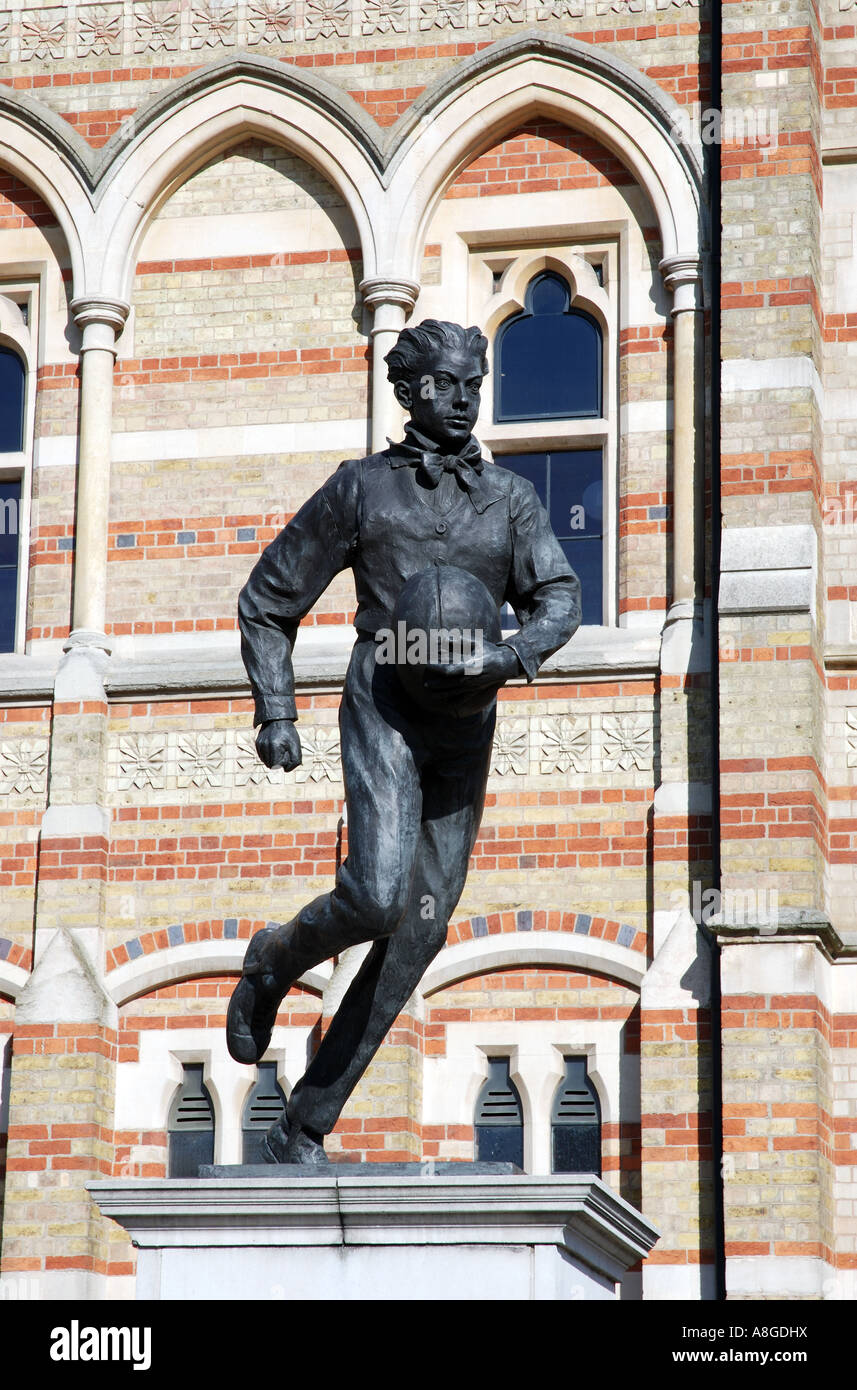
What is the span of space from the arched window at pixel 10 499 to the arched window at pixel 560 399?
2752 mm

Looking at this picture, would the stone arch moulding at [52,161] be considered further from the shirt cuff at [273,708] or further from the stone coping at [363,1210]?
the stone coping at [363,1210]

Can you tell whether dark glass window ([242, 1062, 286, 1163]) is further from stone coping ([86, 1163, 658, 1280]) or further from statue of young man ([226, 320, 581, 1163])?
stone coping ([86, 1163, 658, 1280])

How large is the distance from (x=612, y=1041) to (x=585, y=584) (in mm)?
2482

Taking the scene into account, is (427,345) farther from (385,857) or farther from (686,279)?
(686,279)

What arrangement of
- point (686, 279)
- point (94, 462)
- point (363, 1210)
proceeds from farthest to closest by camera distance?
point (94, 462), point (686, 279), point (363, 1210)

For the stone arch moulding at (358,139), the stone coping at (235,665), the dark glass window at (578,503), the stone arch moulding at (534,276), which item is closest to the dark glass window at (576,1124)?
the stone coping at (235,665)

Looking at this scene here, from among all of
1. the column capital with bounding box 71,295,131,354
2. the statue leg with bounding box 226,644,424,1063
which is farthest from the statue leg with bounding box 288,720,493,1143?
the column capital with bounding box 71,295,131,354

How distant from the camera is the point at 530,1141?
11266 millimetres

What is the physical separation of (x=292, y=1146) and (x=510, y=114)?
792 centimetres

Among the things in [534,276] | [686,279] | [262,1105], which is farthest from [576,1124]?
[534,276]

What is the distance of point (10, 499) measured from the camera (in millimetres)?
12711
